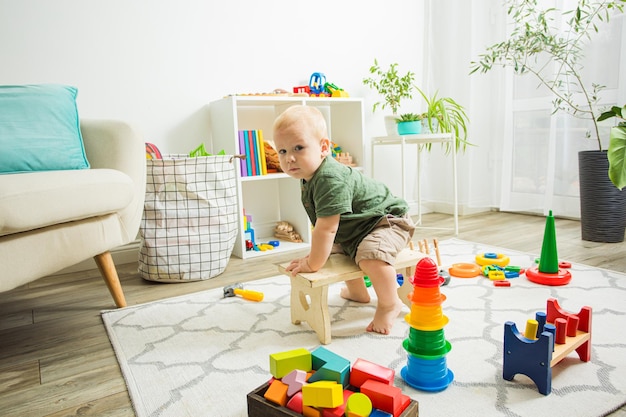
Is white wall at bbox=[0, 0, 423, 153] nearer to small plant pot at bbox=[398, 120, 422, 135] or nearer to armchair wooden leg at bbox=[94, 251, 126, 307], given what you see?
small plant pot at bbox=[398, 120, 422, 135]

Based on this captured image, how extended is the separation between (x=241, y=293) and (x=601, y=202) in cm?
172

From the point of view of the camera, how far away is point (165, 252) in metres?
1.85

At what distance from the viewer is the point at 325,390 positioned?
0.76m

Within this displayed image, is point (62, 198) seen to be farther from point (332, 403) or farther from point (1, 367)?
point (332, 403)

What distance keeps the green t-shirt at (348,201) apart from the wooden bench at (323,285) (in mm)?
76

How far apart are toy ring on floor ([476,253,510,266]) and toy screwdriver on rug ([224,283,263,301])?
36.1 inches

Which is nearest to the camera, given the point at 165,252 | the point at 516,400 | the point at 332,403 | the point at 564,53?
the point at 332,403

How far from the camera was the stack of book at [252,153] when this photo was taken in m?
2.23

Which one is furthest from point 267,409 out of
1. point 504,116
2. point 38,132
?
point 504,116

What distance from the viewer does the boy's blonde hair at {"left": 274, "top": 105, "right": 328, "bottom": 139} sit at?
4.07ft

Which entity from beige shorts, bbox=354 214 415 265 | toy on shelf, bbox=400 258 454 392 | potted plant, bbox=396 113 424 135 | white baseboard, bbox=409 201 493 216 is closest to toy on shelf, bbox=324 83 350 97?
potted plant, bbox=396 113 424 135

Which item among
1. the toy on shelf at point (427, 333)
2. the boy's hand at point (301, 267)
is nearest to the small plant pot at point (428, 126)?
the boy's hand at point (301, 267)

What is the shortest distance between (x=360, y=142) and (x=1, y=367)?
1.96 metres

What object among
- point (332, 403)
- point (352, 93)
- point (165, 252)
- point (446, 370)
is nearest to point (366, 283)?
point (446, 370)
